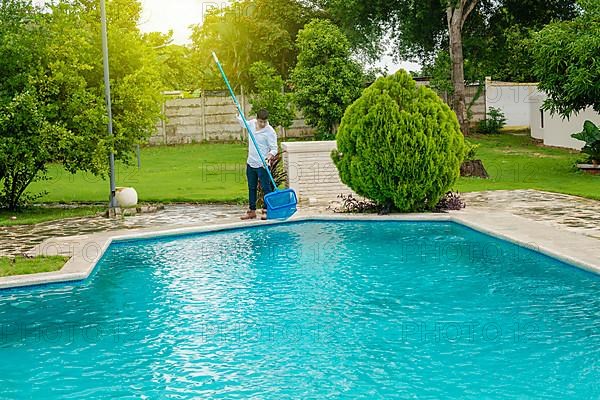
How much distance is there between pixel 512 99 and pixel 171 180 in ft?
56.0

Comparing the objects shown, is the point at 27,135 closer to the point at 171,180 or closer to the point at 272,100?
the point at 171,180

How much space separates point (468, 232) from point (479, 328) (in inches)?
180

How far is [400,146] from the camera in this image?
11.6 m

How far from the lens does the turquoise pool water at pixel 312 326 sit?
5.25 m

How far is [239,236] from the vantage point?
1101 cm

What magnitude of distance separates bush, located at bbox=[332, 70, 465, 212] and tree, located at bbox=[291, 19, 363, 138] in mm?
12263

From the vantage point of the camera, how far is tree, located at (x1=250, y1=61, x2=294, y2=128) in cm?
2594

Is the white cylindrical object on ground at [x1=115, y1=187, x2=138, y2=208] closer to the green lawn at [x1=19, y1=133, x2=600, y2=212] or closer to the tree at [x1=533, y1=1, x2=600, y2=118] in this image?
the green lawn at [x1=19, y1=133, x2=600, y2=212]

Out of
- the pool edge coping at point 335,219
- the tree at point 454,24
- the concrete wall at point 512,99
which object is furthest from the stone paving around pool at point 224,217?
the concrete wall at point 512,99

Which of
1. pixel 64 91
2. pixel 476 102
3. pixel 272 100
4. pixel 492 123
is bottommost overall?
pixel 492 123

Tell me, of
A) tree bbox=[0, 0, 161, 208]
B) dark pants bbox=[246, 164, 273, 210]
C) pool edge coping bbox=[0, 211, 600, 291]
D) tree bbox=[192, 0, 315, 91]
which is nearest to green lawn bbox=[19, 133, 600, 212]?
tree bbox=[0, 0, 161, 208]

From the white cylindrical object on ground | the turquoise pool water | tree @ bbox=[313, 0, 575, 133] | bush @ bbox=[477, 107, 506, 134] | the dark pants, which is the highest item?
tree @ bbox=[313, 0, 575, 133]

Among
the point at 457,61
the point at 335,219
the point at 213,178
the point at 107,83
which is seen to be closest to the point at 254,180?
the point at 335,219

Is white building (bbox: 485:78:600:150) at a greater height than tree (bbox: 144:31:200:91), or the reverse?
tree (bbox: 144:31:200:91)
